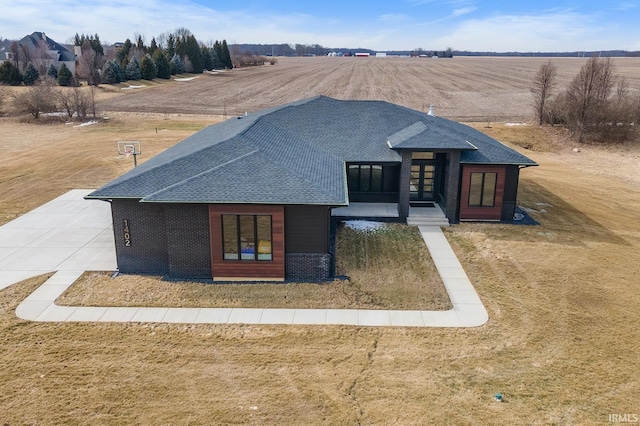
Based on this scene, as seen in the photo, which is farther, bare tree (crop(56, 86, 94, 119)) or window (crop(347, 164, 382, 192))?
bare tree (crop(56, 86, 94, 119))

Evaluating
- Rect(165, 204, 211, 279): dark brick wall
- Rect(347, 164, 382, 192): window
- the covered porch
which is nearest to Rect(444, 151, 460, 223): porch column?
the covered porch

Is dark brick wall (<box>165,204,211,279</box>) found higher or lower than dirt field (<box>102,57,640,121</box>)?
lower

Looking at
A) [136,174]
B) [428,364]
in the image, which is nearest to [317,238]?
[428,364]

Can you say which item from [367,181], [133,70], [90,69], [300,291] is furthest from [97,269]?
[133,70]

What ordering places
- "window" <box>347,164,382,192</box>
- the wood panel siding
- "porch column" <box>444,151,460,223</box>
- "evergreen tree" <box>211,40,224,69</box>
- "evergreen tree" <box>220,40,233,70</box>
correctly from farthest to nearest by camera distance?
"evergreen tree" <box>220,40,233,70</box> < "evergreen tree" <box>211,40,224,69</box> < "window" <box>347,164,382,192</box> < "porch column" <box>444,151,460,223</box> < the wood panel siding

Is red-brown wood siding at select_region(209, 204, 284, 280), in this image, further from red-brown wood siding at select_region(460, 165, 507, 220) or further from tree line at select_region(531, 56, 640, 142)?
tree line at select_region(531, 56, 640, 142)

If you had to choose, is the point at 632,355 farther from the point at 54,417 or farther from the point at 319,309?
the point at 54,417

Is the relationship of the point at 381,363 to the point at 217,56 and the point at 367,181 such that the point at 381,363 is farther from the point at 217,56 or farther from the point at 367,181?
the point at 217,56
